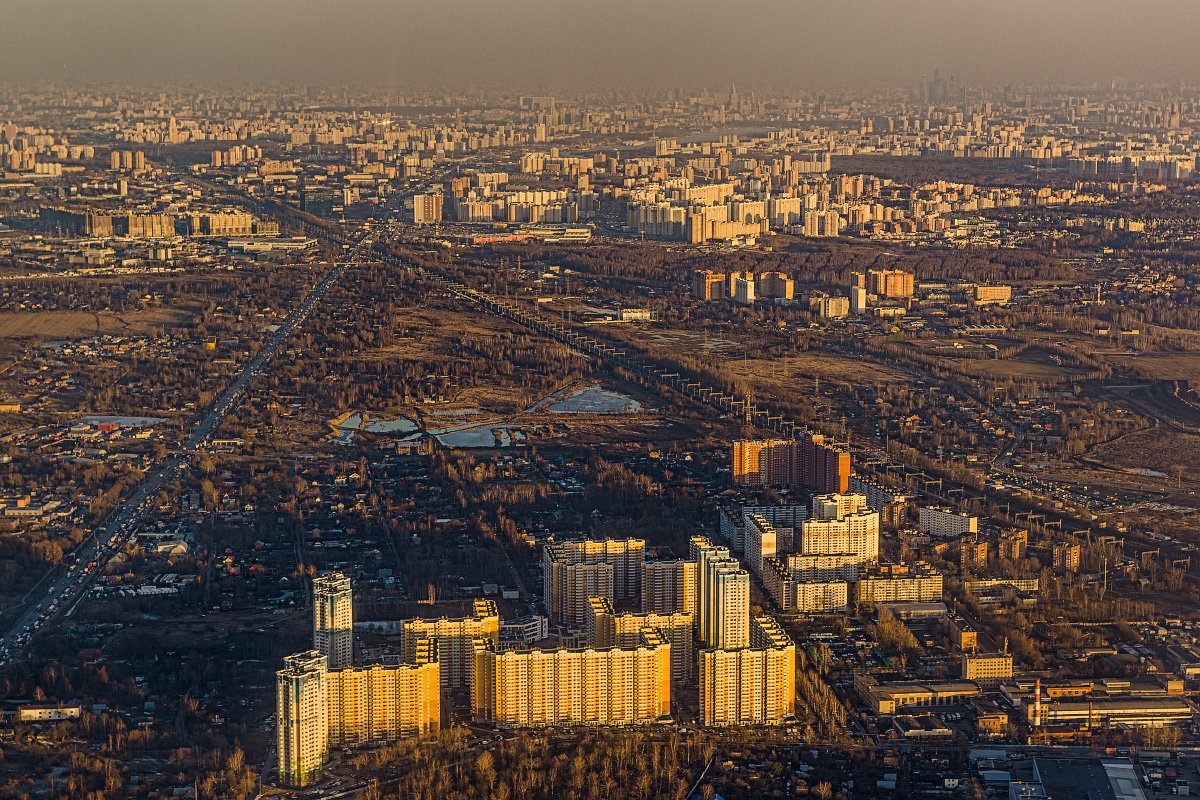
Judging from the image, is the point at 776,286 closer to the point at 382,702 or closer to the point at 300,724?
the point at 382,702

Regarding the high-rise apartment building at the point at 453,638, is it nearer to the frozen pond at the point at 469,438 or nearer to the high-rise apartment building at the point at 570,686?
the high-rise apartment building at the point at 570,686

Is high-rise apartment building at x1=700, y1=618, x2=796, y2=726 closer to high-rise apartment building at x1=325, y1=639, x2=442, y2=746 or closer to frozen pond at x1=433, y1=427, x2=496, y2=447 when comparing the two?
high-rise apartment building at x1=325, y1=639, x2=442, y2=746

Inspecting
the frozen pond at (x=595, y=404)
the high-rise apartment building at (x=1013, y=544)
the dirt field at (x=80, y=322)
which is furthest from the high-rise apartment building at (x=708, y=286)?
the high-rise apartment building at (x=1013, y=544)

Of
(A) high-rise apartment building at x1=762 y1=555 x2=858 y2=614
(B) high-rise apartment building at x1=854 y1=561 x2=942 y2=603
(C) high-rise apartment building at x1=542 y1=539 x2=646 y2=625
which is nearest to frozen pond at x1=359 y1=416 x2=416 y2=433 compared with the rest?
(C) high-rise apartment building at x1=542 y1=539 x2=646 y2=625

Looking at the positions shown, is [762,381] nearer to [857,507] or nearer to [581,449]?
[581,449]

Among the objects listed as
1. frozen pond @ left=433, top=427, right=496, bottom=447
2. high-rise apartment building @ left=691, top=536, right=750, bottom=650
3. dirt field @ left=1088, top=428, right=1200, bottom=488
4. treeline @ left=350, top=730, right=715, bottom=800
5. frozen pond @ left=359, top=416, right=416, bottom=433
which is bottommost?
frozen pond @ left=359, top=416, right=416, bottom=433

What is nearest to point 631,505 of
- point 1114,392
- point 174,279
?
point 1114,392
